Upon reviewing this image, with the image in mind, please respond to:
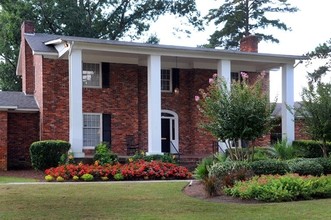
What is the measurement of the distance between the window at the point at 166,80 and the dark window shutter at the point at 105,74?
10.3 ft

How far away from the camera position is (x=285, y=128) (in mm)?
24406

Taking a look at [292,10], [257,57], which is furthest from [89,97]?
[292,10]

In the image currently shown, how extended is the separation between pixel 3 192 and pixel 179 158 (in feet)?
34.8

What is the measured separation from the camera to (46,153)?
1950cm

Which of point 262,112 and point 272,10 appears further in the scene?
point 272,10

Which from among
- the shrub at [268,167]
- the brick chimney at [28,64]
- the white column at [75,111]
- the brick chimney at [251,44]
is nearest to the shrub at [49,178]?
the white column at [75,111]

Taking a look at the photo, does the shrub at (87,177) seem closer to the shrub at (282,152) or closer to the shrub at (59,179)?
the shrub at (59,179)

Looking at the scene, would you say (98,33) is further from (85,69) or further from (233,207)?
(233,207)

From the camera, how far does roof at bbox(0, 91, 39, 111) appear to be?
21938mm

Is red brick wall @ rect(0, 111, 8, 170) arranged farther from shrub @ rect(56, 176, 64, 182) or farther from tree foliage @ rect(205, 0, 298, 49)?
tree foliage @ rect(205, 0, 298, 49)

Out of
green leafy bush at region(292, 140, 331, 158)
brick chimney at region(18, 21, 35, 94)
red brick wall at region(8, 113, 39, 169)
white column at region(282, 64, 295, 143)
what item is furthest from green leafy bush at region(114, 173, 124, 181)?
brick chimney at region(18, 21, 35, 94)

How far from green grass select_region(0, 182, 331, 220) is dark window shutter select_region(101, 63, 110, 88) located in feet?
37.0

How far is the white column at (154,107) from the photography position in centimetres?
2156

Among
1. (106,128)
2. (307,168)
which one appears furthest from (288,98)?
(307,168)
